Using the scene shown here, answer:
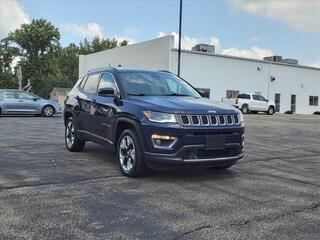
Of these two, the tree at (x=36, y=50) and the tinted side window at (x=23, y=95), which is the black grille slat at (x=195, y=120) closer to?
the tinted side window at (x=23, y=95)

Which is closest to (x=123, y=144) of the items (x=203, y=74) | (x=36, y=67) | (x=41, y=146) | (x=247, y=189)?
(x=247, y=189)

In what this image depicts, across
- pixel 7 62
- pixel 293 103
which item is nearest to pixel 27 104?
pixel 293 103

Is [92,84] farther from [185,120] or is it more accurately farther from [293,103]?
[293,103]

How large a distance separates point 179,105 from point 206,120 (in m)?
0.46

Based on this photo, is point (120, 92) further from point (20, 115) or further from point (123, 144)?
point (20, 115)

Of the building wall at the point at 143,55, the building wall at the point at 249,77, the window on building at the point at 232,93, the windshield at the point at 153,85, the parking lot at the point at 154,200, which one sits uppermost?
the building wall at the point at 143,55

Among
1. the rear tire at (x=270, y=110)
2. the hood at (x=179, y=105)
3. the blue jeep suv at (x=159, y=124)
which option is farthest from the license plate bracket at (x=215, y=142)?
the rear tire at (x=270, y=110)

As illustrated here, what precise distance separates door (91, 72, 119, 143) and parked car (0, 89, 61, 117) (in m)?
16.3

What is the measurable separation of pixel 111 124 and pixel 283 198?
313cm

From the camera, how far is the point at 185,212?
5.55 metres

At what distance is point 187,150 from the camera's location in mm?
6879

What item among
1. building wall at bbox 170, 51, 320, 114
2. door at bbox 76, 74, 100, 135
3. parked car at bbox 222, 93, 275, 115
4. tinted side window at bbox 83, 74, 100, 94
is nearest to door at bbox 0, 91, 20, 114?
door at bbox 76, 74, 100, 135

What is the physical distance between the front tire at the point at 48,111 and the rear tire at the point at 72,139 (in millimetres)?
14754

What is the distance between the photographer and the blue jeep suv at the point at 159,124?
6883 millimetres
